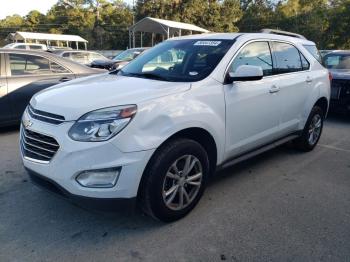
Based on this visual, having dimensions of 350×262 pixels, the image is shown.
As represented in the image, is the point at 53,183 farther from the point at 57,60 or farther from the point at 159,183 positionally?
the point at 57,60

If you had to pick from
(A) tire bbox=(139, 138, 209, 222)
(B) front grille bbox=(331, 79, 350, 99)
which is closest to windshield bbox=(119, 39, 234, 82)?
(A) tire bbox=(139, 138, 209, 222)

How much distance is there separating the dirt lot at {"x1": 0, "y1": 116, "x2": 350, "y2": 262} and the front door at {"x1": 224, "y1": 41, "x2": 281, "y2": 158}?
570 mm

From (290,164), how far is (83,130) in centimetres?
324

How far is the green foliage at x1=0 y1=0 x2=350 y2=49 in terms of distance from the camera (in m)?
46.1

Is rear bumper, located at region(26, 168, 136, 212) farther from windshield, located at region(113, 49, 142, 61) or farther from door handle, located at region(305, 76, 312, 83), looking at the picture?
windshield, located at region(113, 49, 142, 61)

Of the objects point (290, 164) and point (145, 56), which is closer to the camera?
point (145, 56)

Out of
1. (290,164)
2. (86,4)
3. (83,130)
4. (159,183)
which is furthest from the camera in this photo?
(86,4)

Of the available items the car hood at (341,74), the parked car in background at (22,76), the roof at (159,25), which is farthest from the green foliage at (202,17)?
the parked car in background at (22,76)

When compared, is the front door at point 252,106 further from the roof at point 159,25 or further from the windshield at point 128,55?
the roof at point 159,25

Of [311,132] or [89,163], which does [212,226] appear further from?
[311,132]

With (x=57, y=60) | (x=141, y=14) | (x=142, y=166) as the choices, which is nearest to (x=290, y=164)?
(x=142, y=166)

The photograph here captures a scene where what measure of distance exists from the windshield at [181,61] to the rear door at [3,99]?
284cm

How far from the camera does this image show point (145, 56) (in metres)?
4.42

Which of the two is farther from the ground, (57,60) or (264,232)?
(57,60)
